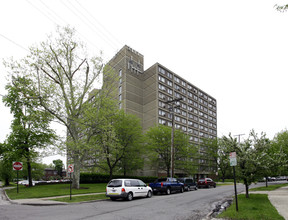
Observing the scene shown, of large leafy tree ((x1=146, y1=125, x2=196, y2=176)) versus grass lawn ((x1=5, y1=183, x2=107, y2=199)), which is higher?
large leafy tree ((x1=146, y1=125, x2=196, y2=176))

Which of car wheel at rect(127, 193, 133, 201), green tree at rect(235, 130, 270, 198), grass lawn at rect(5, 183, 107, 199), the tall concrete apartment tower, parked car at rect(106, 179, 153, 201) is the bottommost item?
grass lawn at rect(5, 183, 107, 199)

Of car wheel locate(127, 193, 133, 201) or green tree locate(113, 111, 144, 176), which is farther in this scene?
green tree locate(113, 111, 144, 176)

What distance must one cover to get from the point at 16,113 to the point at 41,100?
10.3 m

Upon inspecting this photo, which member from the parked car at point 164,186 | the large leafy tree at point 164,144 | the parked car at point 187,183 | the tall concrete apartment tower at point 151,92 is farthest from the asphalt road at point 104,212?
the tall concrete apartment tower at point 151,92

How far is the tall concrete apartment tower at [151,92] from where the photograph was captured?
214 feet

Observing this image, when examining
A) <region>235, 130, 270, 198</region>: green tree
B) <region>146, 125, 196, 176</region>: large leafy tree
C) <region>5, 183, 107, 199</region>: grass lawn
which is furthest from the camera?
<region>146, 125, 196, 176</region>: large leafy tree

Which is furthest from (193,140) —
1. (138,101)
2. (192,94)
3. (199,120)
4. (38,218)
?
(38,218)

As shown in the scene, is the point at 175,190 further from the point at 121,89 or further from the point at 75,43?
the point at 121,89

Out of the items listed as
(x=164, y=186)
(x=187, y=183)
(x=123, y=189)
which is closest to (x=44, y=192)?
(x=123, y=189)

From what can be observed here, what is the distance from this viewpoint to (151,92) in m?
67.8

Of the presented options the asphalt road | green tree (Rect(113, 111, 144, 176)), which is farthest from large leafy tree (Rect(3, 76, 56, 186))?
the asphalt road

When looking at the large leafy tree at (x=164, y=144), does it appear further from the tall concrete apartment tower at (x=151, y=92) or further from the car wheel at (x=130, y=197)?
the car wheel at (x=130, y=197)

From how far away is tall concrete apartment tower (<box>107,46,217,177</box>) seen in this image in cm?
6531

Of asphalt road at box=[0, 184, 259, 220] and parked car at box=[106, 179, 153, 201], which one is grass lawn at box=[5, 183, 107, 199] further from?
parked car at box=[106, 179, 153, 201]
